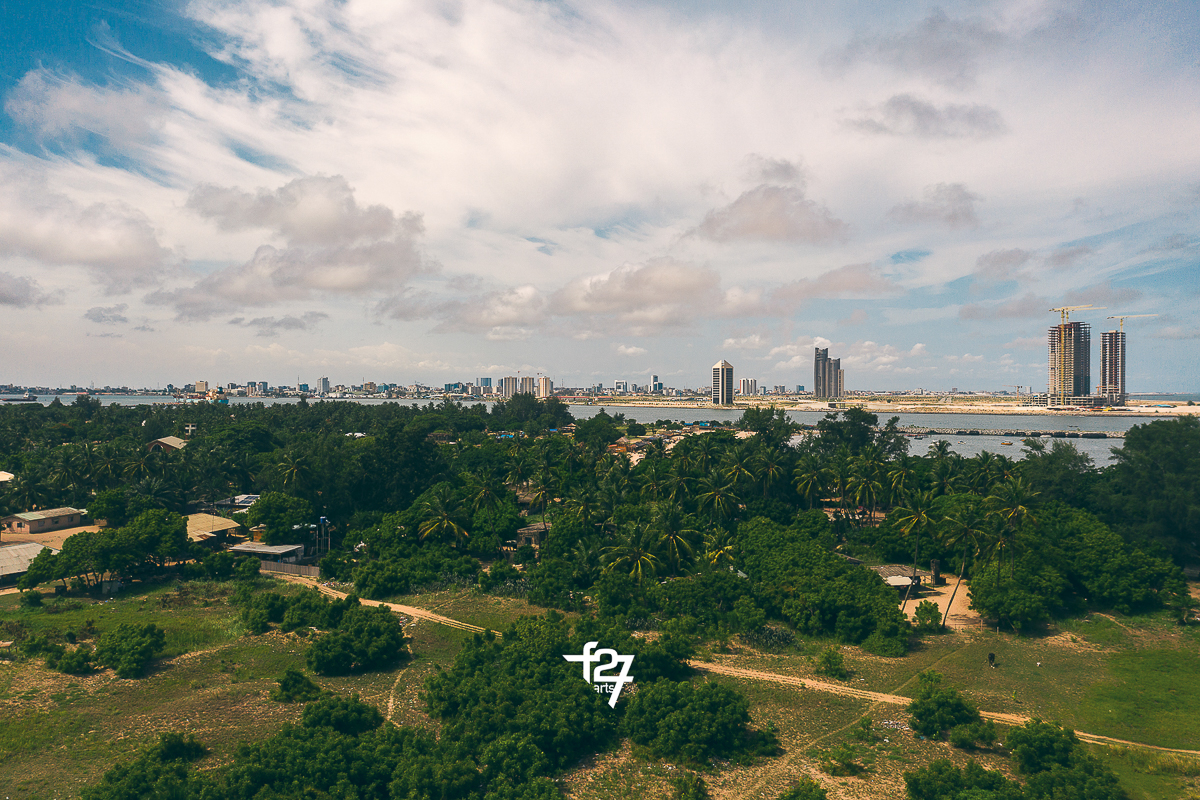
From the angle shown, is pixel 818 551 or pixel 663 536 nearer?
pixel 818 551

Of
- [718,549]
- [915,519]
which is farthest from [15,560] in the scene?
[915,519]

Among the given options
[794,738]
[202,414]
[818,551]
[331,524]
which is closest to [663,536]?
[818,551]

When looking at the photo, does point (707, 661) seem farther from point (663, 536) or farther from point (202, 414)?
point (202, 414)

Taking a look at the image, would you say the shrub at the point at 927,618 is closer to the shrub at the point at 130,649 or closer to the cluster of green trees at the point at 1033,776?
the cluster of green trees at the point at 1033,776

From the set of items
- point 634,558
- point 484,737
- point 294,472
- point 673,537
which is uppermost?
point 294,472

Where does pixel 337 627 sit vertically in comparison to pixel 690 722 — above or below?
below

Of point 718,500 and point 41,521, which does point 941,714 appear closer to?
point 718,500

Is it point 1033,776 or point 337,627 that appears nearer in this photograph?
point 1033,776
